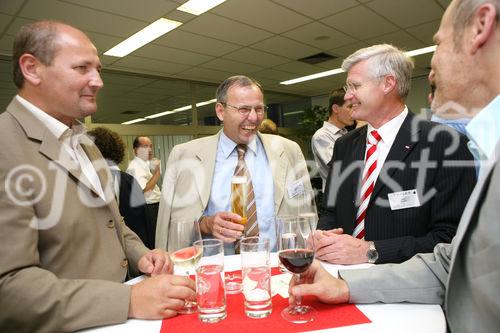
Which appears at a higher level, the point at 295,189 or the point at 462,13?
the point at 462,13

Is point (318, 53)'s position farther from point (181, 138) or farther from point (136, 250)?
point (136, 250)

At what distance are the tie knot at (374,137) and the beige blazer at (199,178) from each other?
589mm

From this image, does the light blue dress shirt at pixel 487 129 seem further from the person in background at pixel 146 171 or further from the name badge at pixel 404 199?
the person in background at pixel 146 171

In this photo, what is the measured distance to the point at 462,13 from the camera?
104cm

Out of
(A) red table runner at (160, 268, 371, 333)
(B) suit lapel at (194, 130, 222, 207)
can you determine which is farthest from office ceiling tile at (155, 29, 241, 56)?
(A) red table runner at (160, 268, 371, 333)

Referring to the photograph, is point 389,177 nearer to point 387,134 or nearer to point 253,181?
point 387,134

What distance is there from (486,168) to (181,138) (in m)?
7.75

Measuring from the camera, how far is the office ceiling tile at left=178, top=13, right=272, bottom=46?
465cm

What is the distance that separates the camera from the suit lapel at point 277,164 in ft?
7.39

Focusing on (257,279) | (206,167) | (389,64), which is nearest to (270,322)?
(257,279)

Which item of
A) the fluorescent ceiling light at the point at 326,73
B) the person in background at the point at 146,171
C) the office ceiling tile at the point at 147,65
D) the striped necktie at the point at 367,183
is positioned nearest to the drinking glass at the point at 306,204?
the striped necktie at the point at 367,183

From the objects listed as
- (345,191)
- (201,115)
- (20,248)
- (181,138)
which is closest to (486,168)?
(345,191)

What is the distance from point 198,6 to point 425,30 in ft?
13.0

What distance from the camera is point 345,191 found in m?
1.97
